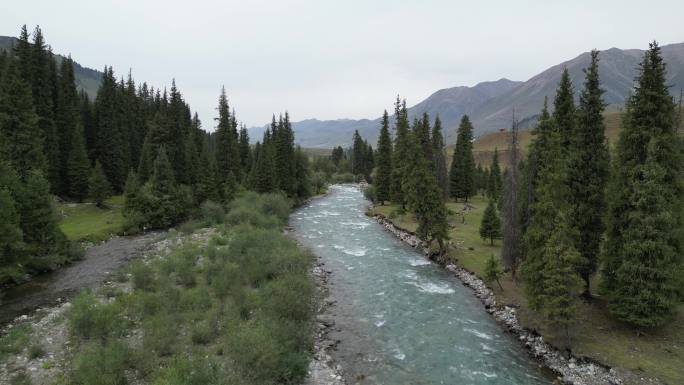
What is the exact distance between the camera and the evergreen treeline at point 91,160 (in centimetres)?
3131

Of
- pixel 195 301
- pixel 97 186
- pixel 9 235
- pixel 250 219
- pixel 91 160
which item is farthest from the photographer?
pixel 91 160

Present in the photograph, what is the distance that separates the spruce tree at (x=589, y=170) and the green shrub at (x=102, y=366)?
25.8 meters

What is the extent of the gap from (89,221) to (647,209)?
5595cm

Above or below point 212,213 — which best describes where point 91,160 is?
above

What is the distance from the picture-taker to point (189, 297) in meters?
24.1

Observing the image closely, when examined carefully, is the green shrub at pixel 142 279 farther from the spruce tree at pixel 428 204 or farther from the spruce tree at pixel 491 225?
the spruce tree at pixel 491 225

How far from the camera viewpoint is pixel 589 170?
2514cm

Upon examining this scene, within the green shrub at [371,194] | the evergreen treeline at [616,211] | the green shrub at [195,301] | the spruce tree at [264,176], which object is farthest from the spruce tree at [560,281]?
the green shrub at [371,194]

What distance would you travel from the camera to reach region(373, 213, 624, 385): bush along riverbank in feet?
60.8

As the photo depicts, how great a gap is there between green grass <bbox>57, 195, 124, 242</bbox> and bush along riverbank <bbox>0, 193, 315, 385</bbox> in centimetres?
1530

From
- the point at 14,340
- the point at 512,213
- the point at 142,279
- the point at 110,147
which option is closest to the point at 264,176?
the point at 110,147

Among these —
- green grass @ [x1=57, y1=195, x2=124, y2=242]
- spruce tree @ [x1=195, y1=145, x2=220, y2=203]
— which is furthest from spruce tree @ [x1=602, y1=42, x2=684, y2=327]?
spruce tree @ [x1=195, y1=145, x2=220, y2=203]

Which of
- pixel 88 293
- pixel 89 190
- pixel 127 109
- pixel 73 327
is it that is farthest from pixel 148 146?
pixel 73 327

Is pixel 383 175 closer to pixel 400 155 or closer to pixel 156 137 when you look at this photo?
pixel 400 155
